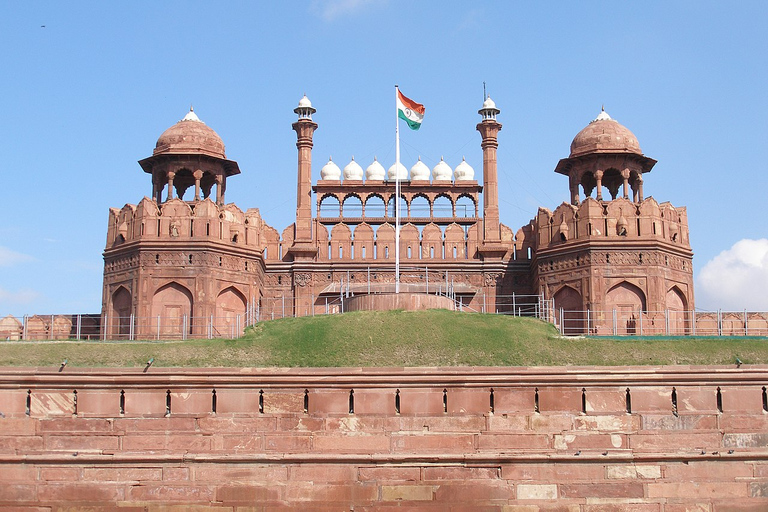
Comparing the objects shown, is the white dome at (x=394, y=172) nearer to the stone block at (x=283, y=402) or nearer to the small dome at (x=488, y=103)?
the small dome at (x=488, y=103)

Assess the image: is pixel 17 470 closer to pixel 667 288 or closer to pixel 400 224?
pixel 400 224

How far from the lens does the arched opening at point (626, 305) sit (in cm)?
2917

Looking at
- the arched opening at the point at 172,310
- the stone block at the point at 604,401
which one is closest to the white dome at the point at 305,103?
the arched opening at the point at 172,310

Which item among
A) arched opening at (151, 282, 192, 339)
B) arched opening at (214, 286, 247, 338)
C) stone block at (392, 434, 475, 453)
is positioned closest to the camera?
stone block at (392, 434, 475, 453)

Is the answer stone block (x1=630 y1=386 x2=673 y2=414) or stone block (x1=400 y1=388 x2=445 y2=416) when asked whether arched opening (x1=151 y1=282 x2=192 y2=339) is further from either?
stone block (x1=630 y1=386 x2=673 y2=414)

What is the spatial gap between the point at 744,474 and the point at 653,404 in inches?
90.5

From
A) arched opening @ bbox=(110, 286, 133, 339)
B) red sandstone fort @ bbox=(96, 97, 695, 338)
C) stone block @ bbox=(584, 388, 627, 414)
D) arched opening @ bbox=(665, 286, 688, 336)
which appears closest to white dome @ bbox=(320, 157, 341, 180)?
red sandstone fort @ bbox=(96, 97, 695, 338)

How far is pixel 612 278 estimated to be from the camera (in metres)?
29.6

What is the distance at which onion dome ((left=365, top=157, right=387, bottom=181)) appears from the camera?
1367 inches

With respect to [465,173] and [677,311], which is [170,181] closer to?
[465,173]

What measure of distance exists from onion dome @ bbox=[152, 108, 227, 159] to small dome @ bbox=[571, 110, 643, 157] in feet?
35.7

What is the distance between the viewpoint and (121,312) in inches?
1180

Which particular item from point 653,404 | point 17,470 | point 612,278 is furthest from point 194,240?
point 653,404

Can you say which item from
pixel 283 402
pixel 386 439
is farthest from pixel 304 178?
pixel 386 439
